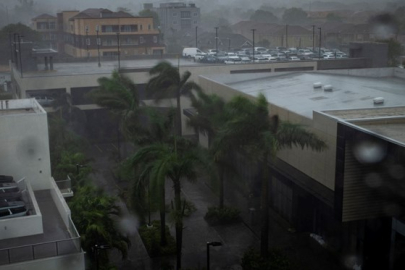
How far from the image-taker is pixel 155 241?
12.2 metres

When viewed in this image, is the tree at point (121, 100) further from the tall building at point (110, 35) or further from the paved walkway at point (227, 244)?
the tall building at point (110, 35)

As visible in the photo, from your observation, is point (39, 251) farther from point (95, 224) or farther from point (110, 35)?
point (110, 35)

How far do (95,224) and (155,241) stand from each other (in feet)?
9.41

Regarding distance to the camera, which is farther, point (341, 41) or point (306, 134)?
point (341, 41)

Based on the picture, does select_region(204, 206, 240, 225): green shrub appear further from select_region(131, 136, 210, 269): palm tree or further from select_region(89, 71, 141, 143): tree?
select_region(89, 71, 141, 143): tree

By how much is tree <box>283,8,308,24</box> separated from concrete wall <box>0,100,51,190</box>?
6862 cm

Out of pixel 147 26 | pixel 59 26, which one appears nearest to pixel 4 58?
pixel 59 26

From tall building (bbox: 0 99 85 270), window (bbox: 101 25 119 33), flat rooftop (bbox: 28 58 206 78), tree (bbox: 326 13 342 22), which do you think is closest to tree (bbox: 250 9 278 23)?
tree (bbox: 326 13 342 22)

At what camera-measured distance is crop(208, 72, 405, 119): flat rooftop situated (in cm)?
1528

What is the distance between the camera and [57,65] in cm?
3156

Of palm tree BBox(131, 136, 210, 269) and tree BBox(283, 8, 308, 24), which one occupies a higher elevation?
tree BBox(283, 8, 308, 24)

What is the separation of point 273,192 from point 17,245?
7970 millimetres

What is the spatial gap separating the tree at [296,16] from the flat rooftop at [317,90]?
186ft

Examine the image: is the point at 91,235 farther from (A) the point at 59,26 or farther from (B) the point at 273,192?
(A) the point at 59,26
